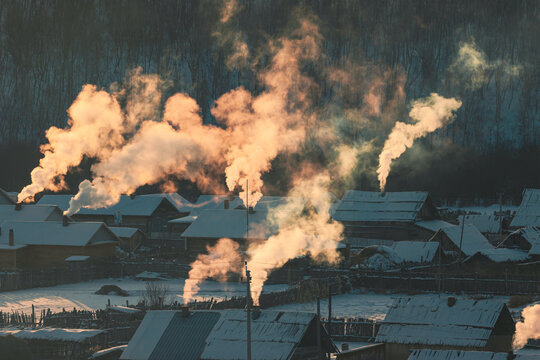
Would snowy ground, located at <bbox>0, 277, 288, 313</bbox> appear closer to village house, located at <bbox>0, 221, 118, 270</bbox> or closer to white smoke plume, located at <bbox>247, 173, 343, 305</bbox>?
white smoke plume, located at <bbox>247, 173, 343, 305</bbox>

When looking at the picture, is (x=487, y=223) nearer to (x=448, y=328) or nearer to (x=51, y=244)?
(x=51, y=244)

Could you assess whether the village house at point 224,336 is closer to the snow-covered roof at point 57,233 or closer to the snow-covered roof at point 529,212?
the snow-covered roof at point 57,233

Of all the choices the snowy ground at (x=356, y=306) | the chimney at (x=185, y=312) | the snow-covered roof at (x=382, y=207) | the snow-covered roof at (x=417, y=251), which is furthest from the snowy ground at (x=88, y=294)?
the snow-covered roof at (x=382, y=207)

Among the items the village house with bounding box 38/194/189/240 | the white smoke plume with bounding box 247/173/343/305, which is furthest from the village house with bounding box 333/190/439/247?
the village house with bounding box 38/194/189/240

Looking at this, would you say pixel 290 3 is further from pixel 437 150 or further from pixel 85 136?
pixel 85 136

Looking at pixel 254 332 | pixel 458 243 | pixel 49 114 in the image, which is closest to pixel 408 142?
pixel 458 243
